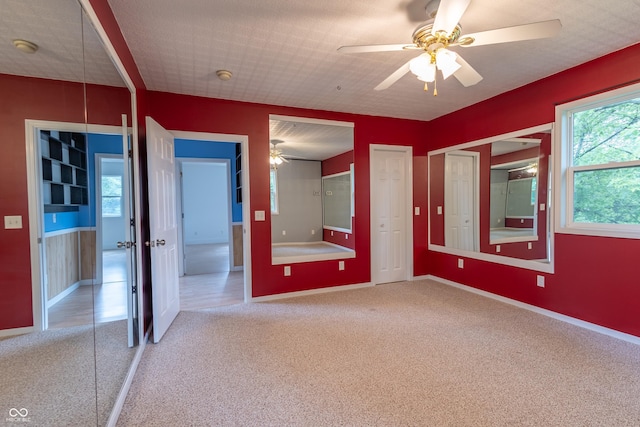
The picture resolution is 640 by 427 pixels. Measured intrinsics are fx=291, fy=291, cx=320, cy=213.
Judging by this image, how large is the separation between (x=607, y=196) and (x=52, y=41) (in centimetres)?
407

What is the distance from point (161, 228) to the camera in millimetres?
2783

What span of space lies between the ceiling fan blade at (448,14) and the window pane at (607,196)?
86.3 inches

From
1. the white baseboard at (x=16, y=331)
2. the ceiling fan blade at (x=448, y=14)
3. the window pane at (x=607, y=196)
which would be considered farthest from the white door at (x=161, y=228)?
the window pane at (x=607, y=196)

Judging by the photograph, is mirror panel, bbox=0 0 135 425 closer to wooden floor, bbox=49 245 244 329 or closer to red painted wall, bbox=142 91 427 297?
wooden floor, bbox=49 245 244 329

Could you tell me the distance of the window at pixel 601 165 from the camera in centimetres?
249

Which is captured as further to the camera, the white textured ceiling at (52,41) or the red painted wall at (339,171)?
the red painted wall at (339,171)

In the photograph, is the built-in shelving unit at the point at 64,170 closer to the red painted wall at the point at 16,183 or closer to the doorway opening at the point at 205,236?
the red painted wall at the point at 16,183

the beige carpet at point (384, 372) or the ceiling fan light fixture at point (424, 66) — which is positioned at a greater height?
the ceiling fan light fixture at point (424, 66)

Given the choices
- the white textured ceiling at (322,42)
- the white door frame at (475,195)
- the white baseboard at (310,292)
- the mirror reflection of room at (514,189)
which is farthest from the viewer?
the white door frame at (475,195)

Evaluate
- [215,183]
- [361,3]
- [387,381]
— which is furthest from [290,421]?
[215,183]

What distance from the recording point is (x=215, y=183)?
9.45m

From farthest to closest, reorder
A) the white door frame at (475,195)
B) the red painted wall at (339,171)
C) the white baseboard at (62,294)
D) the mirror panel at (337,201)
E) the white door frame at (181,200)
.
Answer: the white door frame at (181,200)
the mirror panel at (337,201)
the red painted wall at (339,171)
the white door frame at (475,195)
the white baseboard at (62,294)

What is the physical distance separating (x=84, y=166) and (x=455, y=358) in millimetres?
2719

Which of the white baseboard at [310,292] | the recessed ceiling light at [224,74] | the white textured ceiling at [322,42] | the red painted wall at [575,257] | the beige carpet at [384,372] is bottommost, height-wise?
the beige carpet at [384,372]
